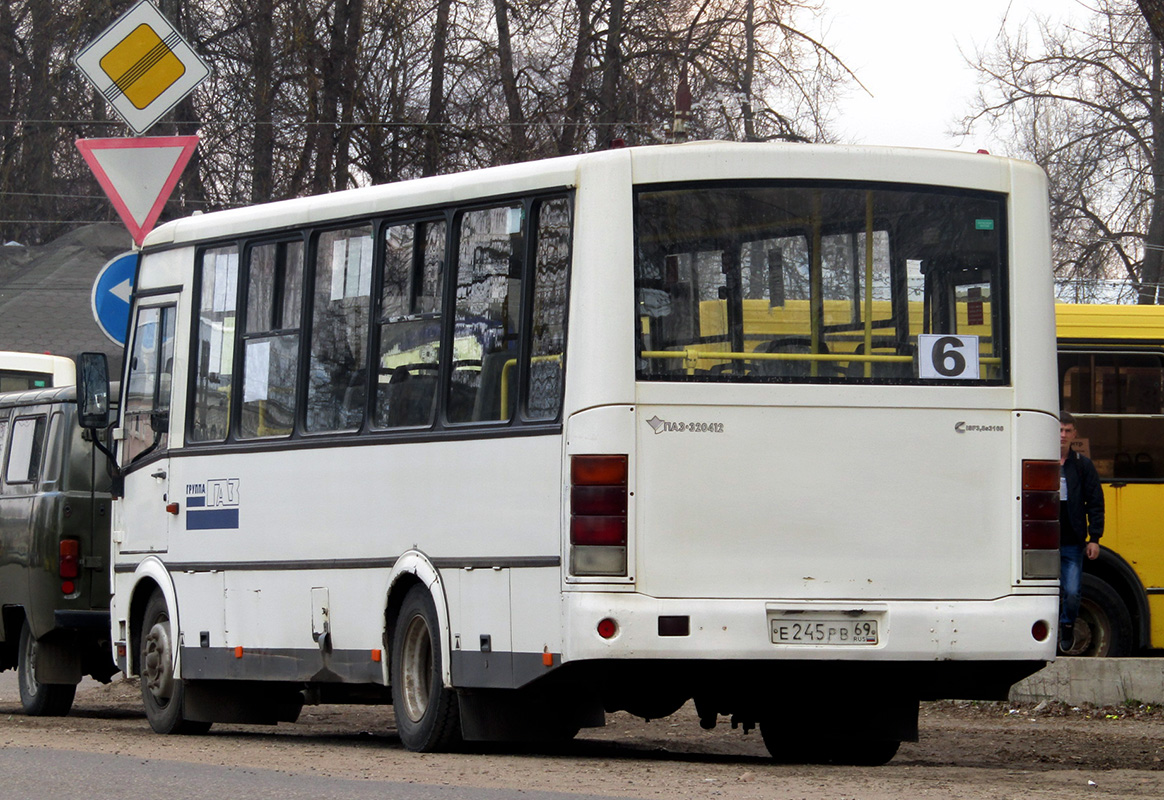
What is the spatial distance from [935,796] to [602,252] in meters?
2.59

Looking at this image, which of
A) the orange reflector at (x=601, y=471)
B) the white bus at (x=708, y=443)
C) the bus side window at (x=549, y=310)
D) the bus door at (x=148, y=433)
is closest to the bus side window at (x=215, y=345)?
the bus door at (x=148, y=433)

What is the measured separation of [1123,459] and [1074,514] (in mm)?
1589

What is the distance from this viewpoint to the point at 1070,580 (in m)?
13.4

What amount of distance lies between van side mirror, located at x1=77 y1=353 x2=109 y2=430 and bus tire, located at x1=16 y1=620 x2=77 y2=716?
2.06 m

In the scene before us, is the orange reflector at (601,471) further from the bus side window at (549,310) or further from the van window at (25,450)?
the van window at (25,450)

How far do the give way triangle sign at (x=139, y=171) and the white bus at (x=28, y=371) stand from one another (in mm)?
11402

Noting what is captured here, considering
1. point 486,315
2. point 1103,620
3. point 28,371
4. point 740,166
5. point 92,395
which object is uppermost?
point 28,371

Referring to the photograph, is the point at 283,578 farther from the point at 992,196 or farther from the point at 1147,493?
the point at 1147,493

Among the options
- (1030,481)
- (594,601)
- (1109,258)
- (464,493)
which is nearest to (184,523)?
(464,493)

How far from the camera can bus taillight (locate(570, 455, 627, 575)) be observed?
851cm

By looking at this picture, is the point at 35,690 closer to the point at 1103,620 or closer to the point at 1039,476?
the point at 1103,620

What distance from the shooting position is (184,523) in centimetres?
1176

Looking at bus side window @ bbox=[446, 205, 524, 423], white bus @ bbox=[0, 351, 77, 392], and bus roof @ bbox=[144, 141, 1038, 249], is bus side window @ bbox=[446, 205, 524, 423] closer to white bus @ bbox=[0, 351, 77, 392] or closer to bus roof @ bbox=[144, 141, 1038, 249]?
bus roof @ bbox=[144, 141, 1038, 249]

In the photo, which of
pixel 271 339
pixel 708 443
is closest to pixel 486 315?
pixel 708 443
